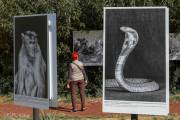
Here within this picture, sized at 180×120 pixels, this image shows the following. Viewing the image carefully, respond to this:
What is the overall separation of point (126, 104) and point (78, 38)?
12.9 metres

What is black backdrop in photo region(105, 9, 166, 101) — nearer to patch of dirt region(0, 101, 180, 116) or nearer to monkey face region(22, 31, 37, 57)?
monkey face region(22, 31, 37, 57)

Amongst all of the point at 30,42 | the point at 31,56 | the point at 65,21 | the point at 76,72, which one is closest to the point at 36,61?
the point at 31,56

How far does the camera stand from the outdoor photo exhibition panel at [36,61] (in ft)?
22.9

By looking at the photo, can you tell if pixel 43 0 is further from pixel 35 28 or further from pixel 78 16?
pixel 35 28

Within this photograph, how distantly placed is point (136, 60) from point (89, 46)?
42.7 ft

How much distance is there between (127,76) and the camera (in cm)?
668

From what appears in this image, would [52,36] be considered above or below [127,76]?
above

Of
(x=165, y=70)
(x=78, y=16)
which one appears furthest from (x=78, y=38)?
(x=165, y=70)

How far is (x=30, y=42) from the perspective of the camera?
7512mm

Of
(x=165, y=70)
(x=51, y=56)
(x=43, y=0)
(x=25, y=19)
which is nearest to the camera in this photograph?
(x=165, y=70)

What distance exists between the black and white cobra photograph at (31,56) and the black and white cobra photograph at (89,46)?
37.9 ft

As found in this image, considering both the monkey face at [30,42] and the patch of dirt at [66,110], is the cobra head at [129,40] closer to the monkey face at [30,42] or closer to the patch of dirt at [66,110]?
the monkey face at [30,42]

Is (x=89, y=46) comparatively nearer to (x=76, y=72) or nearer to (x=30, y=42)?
(x=76, y=72)

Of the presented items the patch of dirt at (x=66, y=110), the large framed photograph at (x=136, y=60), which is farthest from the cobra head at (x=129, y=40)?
the patch of dirt at (x=66, y=110)
